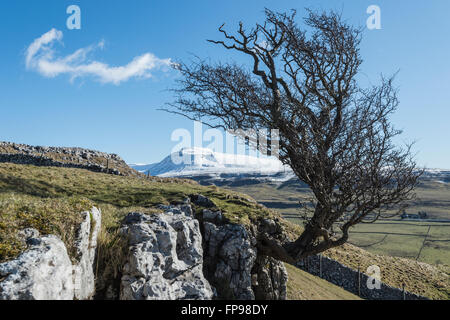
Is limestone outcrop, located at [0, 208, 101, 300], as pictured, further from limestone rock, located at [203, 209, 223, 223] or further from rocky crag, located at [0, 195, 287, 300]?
limestone rock, located at [203, 209, 223, 223]

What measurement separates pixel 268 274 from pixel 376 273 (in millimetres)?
28708

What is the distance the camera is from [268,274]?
49.1 feet

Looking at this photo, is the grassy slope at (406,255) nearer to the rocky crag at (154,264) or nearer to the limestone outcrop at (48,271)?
the rocky crag at (154,264)

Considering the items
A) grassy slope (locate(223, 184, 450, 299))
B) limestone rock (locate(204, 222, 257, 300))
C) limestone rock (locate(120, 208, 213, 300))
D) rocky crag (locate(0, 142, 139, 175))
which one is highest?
rocky crag (locate(0, 142, 139, 175))

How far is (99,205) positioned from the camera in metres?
11.4

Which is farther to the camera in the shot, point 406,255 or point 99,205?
point 406,255

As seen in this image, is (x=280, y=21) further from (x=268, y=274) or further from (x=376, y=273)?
(x=376, y=273)

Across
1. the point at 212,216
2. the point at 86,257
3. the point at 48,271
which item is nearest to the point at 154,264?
the point at 86,257

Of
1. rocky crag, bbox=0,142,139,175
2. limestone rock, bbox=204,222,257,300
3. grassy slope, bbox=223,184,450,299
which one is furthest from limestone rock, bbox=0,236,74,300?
rocky crag, bbox=0,142,139,175

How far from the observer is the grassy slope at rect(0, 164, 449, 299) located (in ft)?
21.3

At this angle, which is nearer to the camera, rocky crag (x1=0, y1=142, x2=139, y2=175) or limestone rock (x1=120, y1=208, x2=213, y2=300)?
limestone rock (x1=120, y1=208, x2=213, y2=300)

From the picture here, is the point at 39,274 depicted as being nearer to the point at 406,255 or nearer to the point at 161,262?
the point at 161,262
